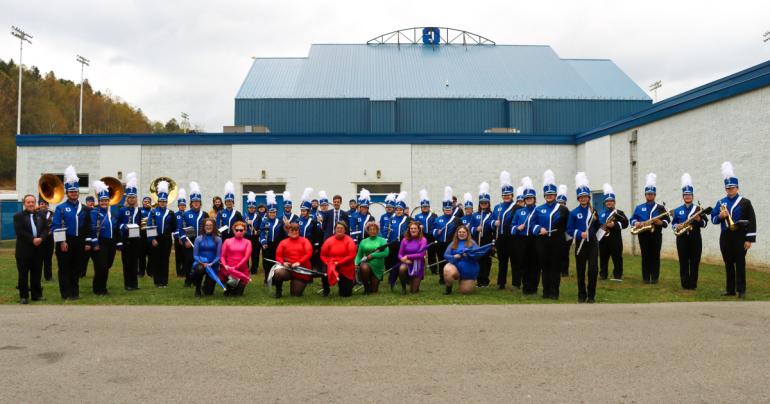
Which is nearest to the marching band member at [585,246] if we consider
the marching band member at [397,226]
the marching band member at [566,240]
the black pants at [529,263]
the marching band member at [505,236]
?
the marching band member at [566,240]

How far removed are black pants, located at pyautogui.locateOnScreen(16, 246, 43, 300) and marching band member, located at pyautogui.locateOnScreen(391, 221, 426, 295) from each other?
6521 millimetres

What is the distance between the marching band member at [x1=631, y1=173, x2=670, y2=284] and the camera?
14.1 metres

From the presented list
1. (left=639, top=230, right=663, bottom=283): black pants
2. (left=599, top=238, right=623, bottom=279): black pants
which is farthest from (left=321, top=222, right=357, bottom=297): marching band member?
(left=639, top=230, right=663, bottom=283): black pants

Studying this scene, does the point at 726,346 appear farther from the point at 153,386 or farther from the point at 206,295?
the point at 206,295

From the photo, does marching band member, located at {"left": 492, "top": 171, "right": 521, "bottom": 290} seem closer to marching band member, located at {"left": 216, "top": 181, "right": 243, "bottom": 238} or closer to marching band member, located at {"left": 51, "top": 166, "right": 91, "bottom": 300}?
marching band member, located at {"left": 216, "top": 181, "right": 243, "bottom": 238}

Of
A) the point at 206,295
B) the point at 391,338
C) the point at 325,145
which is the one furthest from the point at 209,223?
the point at 325,145

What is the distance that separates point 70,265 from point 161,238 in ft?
9.91

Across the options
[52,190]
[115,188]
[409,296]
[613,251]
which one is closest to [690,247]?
[613,251]

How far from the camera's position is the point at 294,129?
36.8 metres

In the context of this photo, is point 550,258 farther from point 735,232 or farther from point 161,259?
point 161,259

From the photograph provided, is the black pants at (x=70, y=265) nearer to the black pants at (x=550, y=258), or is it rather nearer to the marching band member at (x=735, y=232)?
the black pants at (x=550, y=258)

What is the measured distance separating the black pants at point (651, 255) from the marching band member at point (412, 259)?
5323mm

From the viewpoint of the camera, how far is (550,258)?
37.4 ft

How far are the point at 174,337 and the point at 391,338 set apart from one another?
8.88ft
